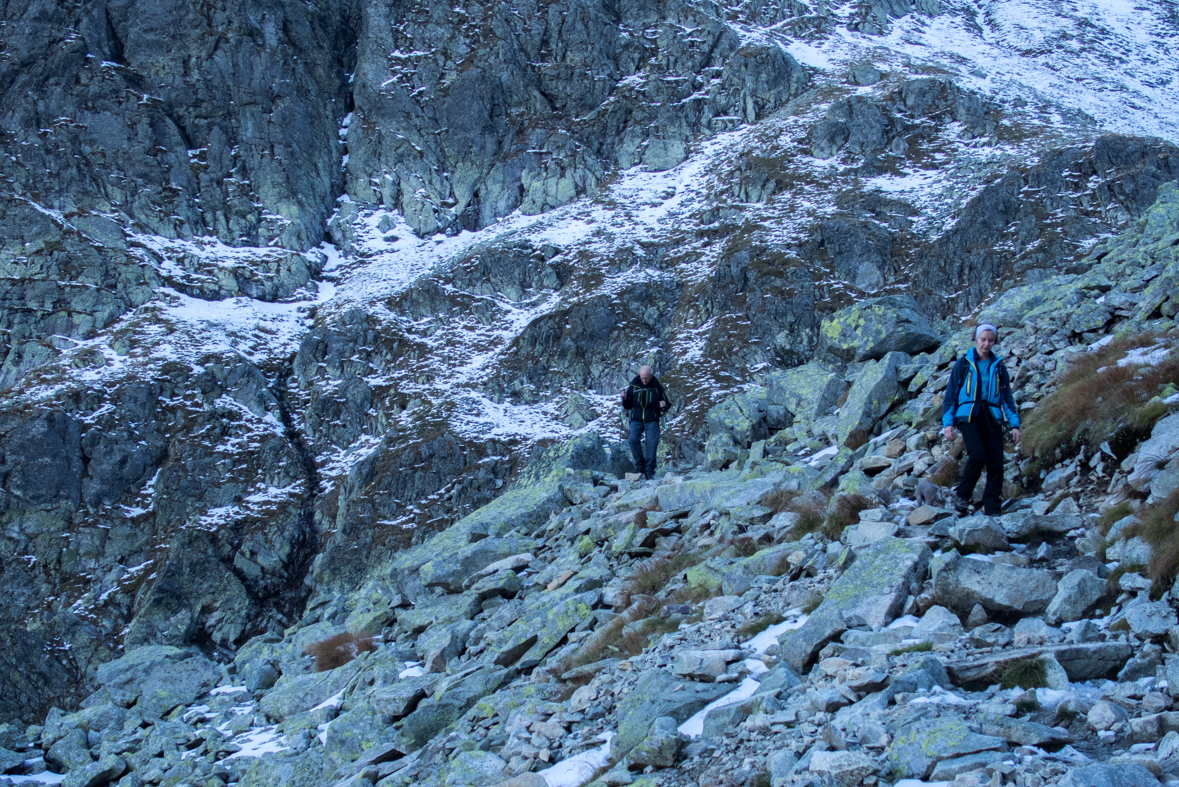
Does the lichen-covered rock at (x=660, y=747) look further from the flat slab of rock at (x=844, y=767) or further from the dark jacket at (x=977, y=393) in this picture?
the dark jacket at (x=977, y=393)

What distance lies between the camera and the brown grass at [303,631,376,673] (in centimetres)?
1309

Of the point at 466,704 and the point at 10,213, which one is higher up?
the point at 10,213

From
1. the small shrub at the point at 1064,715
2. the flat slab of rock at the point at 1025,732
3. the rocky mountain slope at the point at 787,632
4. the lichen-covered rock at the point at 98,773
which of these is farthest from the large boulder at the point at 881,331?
the lichen-covered rock at the point at 98,773

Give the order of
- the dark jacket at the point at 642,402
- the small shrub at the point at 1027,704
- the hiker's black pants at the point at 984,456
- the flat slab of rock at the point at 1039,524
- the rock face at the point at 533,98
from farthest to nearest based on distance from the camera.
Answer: the rock face at the point at 533,98 < the dark jacket at the point at 642,402 < the hiker's black pants at the point at 984,456 < the flat slab of rock at the point at 1039,524 < the small shrub at the point at 1027,704

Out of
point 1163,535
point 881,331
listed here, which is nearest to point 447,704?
point 1163,535

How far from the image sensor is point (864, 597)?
646 centimetres

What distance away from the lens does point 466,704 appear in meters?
8.67

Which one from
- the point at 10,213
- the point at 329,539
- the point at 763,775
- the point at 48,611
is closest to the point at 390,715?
the point at 763,775

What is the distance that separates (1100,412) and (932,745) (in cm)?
548

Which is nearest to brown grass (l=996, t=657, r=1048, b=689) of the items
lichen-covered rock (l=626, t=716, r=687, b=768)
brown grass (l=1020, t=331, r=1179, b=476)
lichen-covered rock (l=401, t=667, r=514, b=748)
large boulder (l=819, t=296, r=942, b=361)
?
lichen-covered rock (l=626, t=716, r=687, b=768)

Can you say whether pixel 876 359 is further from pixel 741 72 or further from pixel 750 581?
pixel 741 72

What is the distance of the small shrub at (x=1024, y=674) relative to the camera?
481cm

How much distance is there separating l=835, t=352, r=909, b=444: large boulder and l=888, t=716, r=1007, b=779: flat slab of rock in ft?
29.2

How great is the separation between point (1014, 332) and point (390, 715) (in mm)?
11197
